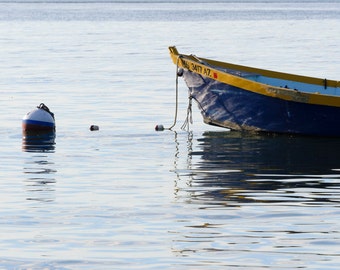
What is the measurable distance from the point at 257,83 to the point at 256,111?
2.34ft

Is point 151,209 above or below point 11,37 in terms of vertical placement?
below

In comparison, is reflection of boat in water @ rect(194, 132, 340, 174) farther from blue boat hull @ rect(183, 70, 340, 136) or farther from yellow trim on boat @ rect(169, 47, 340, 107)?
yellow trim on boat @ rect(169, 47, 340, 107)

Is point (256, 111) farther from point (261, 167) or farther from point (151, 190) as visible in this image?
point (151, 190)

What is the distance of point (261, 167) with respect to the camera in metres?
21.5

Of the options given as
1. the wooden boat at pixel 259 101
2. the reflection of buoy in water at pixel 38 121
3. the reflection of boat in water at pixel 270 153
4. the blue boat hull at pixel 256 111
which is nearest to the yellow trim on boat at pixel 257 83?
the wooden boat at pixel 259 101

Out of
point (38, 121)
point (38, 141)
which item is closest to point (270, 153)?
point (38, 141)

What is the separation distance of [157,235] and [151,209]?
1849 mm

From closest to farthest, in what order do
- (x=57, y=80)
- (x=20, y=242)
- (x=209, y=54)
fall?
1. (x=20, y=242)
2. (x=57, y=80)
3. (x=209, y=54)

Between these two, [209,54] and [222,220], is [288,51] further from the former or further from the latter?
[222,220]

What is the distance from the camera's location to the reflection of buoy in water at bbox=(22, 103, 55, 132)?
26312 millimetres

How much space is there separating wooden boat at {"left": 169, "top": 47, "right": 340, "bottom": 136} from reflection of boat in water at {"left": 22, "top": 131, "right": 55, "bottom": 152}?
312 cm

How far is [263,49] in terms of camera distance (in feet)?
205

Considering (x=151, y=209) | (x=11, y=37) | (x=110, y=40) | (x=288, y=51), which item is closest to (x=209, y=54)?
(x=288, y=51)

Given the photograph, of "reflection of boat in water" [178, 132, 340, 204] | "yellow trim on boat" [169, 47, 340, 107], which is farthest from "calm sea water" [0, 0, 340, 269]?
"yellow trim on boat" [169, 47, 340, 107]
